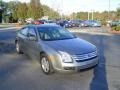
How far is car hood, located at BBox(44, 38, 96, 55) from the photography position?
6.77 meters

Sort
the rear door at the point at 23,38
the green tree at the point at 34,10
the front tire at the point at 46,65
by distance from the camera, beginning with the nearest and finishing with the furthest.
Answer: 1. the front tire at the point at 46,65
2. the rear door at the point at 23,38
3. the green tree at the point at 34,10

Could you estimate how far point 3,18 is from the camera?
226 feet

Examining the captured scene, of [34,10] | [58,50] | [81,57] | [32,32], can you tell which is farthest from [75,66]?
[34,10]

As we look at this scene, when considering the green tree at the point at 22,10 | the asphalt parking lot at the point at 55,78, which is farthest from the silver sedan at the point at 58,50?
the green tree at the point at 22,10

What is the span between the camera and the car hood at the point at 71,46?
677 cm

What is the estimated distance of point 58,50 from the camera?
22.4ft

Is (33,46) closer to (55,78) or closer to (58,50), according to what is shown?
(58,50)

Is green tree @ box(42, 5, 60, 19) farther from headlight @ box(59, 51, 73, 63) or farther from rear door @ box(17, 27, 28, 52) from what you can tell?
headlight @ box(59, 51, 73, 63)

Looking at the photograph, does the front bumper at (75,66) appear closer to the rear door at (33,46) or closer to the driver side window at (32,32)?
the rear door at (33,46)

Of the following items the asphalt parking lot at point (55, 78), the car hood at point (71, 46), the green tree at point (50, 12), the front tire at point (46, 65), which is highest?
the green tree at point (50, 12)

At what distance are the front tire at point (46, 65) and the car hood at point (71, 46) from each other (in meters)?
0.42

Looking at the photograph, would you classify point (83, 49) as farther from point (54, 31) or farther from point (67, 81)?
point (54, 31)

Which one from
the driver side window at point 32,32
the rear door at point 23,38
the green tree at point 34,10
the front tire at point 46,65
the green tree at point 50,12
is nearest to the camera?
the front tire at point 46,65

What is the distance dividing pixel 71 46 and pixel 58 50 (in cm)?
46
